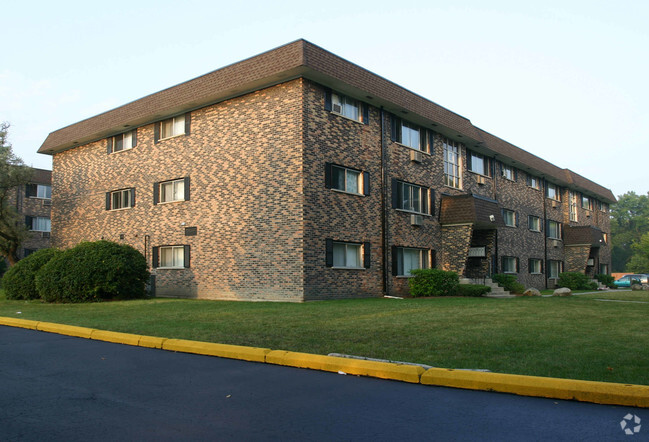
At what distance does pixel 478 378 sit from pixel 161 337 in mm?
5865

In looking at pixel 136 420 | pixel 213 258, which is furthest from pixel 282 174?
pixel 136 420

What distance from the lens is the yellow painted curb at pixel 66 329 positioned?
10.7m

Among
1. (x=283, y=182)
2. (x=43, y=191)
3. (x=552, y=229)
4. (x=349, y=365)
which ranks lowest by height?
(x=349, y=365)

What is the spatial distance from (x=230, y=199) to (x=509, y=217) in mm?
18865

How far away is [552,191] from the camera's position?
39500 millimetres

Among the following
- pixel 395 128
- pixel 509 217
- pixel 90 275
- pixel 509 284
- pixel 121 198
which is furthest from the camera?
pixel 509 217

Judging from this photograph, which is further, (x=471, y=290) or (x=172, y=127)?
(x=172, y=127)

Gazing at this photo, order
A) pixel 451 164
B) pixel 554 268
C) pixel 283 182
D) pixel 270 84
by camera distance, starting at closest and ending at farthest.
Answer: pixel 283 182, pixel 270 84, pixel 451 164, pixel 554 268

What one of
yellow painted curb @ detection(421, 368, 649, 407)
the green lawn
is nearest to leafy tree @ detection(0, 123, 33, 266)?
the green lawn

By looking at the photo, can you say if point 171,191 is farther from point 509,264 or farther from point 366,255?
point 509,264

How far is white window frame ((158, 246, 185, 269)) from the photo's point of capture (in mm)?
22656

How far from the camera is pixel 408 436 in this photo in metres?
4.34

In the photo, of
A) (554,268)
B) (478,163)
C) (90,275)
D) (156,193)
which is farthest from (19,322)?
(554,268)

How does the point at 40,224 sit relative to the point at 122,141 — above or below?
below
